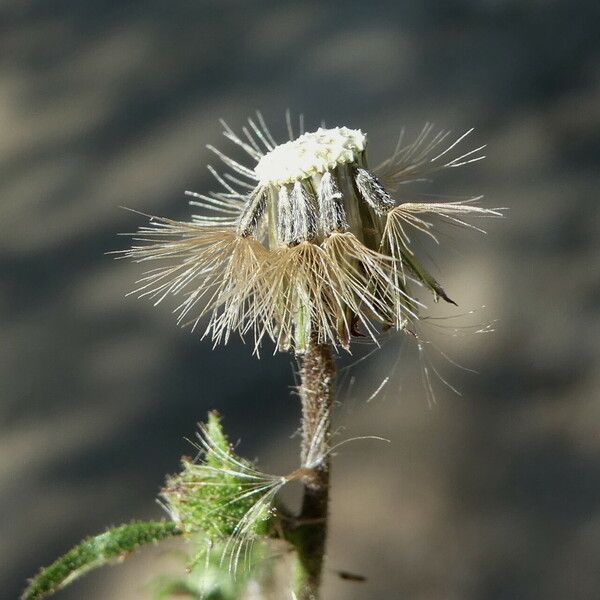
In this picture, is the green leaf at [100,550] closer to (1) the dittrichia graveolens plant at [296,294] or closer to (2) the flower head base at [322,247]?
(1) the dittrichia graveolens plant at [296,294]

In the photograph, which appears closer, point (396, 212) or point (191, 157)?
point (396, 212)

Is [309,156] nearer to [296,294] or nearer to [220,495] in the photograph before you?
[296,294]

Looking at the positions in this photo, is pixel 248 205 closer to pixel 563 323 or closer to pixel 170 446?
pixel 170 446

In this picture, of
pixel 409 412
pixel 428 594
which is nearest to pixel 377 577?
pixel 428 594

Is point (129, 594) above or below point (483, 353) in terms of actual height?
below

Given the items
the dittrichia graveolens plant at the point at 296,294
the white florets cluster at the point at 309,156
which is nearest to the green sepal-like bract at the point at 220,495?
the dittrichia graveolens plant at the point at 296,294

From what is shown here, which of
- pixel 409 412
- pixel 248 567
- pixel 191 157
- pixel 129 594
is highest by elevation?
pixel 191 157

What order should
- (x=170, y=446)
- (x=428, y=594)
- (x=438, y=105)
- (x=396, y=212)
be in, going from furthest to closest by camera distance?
(x=438, y=105) → (x=170, y=446) → (x=428, y=594) → (x=396, y=212)
